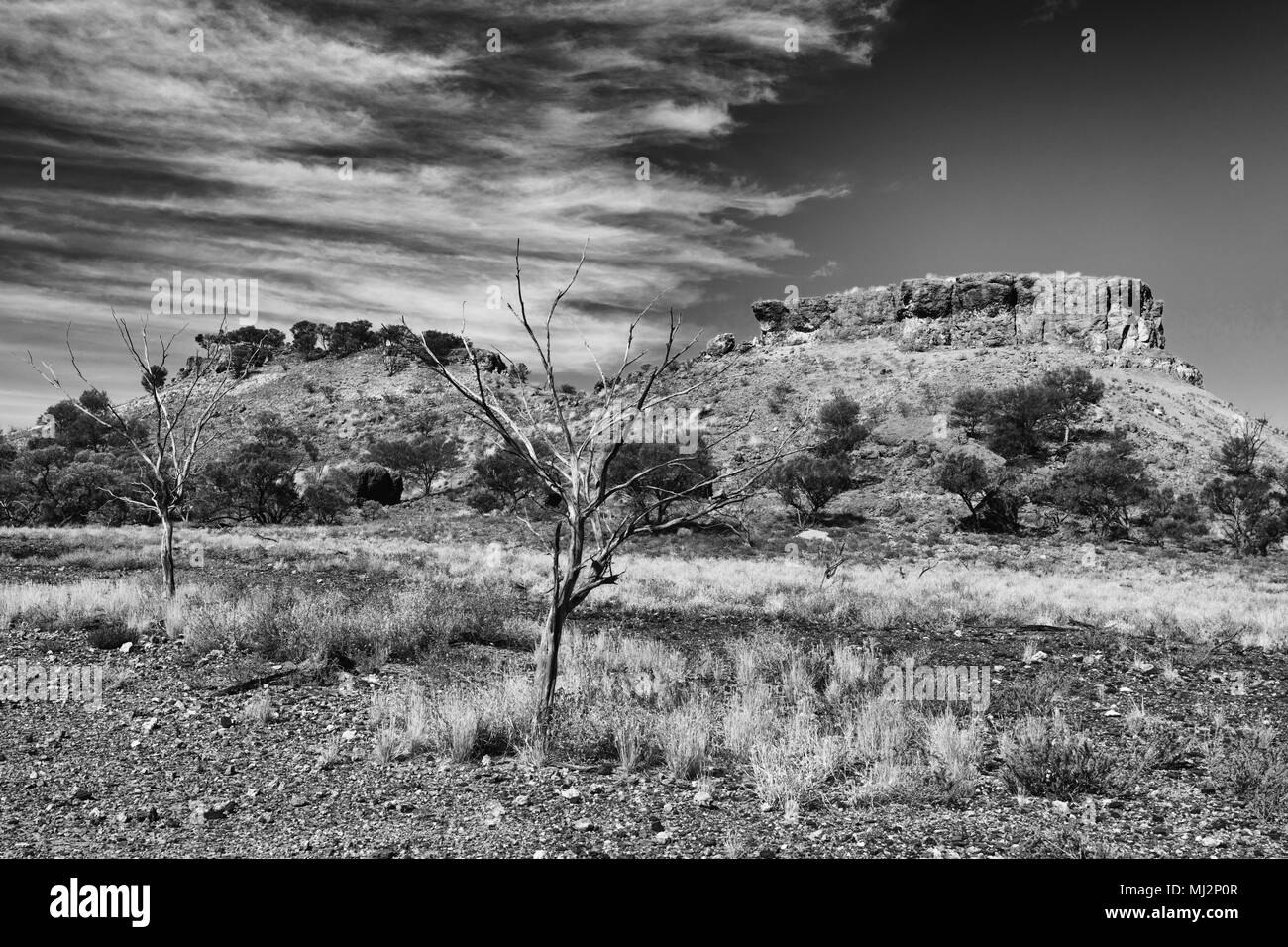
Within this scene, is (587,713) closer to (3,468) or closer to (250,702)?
(250,702)

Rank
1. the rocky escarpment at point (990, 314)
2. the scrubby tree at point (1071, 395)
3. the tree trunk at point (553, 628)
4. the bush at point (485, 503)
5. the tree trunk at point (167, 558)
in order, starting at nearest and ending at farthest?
the tree trunk at point (553, 628), the tree trunk at point (167, 558), the bush at point (485, 503), the scrubby tree at point (1071, 395), the rocky escarpment at point (990, 314)

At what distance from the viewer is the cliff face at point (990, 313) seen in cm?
9475

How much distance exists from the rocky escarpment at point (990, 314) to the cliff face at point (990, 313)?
133 mm

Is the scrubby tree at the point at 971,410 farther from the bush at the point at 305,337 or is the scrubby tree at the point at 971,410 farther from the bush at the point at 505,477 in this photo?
the bush at the point at 305,337

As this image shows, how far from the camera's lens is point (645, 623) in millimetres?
14969

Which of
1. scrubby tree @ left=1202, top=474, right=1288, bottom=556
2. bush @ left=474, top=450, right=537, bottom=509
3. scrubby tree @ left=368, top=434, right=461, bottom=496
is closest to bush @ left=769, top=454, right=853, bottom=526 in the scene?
bush @ left=474, top=450, right=537, bottom=509

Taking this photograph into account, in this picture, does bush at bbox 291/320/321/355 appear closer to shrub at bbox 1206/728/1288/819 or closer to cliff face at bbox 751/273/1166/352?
cliff face at bbox 751/273/1166/352

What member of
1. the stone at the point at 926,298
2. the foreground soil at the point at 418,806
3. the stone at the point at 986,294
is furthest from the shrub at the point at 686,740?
the stone at the point at 986,294

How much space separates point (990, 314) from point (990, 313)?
277 millimetres

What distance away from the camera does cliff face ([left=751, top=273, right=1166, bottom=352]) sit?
94.8 m
